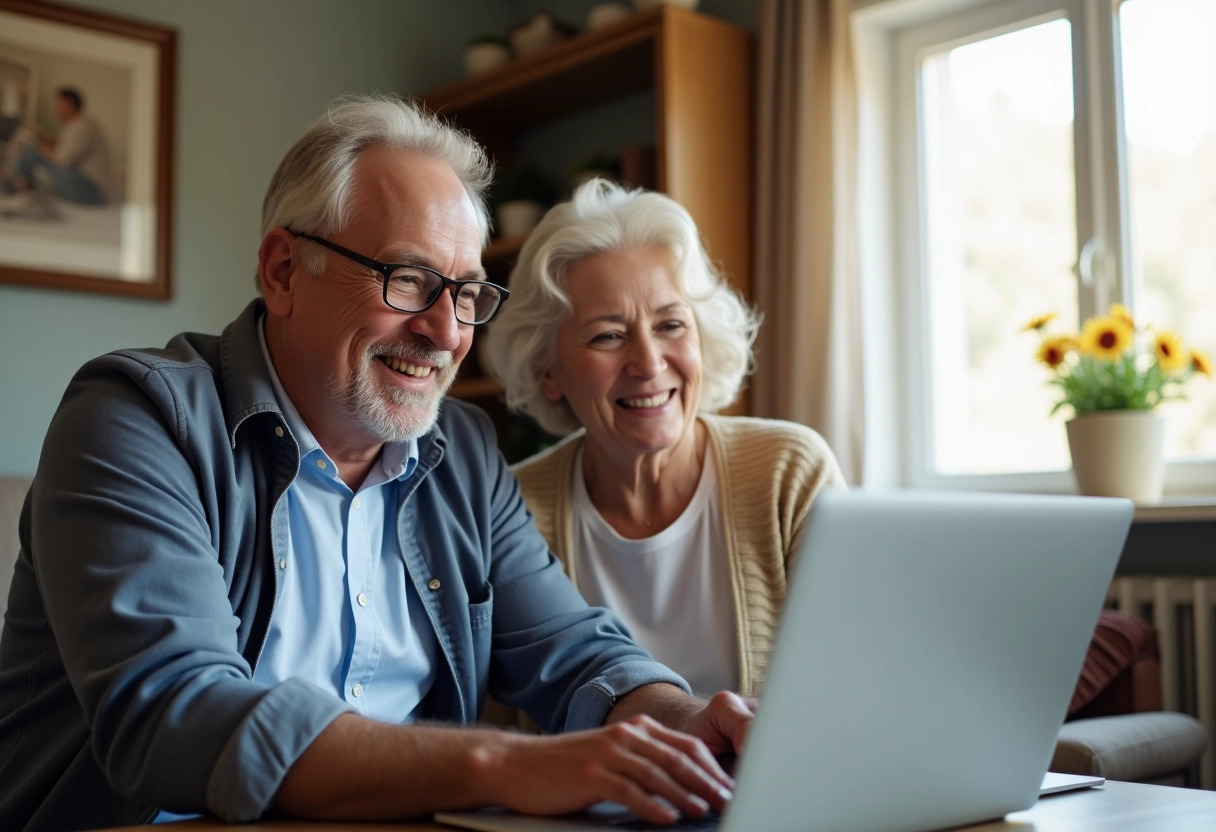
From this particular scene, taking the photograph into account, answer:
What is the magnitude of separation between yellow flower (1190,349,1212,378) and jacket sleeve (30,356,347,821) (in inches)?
76.4

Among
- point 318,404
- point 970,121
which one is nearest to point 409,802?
point 318,404

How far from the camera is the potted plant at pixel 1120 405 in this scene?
8.01 feet

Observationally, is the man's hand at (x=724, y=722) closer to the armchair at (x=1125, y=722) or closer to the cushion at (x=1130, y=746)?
the cushion at (x=1130, y=746)

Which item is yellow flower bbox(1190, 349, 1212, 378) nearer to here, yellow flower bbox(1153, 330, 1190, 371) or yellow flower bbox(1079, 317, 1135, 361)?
yellow flower bbox(1153, 330, 1190, 371)

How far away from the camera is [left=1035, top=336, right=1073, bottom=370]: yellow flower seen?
253cm

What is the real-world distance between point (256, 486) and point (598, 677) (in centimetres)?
43

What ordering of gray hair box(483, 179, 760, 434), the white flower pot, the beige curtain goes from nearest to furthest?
gray hair box(483, 179, 760, 434), the beige curtain, the white flower pot

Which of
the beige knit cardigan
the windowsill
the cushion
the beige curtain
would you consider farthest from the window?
the beige knit cardigan

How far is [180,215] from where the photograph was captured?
3670 millimetres

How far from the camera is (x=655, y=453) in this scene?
6.29ft

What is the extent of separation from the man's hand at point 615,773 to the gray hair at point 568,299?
44.7 inches

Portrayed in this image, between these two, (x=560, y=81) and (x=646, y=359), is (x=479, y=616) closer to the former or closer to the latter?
(x=646, y=359)

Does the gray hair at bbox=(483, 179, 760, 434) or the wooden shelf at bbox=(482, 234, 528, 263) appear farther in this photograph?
the wooden shelf at bbox=(482, 234, 528, 263)

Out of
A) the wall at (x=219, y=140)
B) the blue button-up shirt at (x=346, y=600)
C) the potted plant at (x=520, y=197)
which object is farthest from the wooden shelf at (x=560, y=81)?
the blue button-up shirt at (x=346, y=600)
